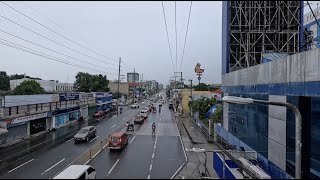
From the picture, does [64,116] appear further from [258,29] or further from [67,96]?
[258,29]

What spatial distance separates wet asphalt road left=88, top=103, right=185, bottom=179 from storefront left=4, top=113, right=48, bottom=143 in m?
10.6

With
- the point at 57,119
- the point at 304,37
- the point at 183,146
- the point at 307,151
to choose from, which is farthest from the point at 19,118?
the point at 304,37

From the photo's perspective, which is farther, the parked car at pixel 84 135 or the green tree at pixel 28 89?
the green tree at pixel 28 89

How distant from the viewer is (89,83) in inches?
3873

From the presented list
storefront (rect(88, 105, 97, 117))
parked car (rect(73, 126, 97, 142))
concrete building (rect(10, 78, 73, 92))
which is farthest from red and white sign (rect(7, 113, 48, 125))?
concrete building (rect(10, 78, 73, 92))

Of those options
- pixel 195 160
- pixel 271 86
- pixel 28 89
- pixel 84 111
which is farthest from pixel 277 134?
pixel 28 89

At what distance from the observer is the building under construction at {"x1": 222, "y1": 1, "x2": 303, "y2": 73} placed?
1471 inches

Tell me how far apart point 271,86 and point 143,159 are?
1053cm

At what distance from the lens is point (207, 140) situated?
116 feet

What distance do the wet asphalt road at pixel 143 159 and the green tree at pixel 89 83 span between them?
2448 inches

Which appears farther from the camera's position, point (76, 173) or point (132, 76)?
point (132, 76)

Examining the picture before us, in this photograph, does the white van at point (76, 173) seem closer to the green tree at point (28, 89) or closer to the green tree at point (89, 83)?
the green tree at point (28, 89)

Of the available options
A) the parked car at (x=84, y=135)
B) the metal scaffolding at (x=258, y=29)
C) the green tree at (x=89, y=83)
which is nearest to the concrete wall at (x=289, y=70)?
the metal scaffolding at (x=258, y=29)

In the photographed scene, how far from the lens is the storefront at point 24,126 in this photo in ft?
108
